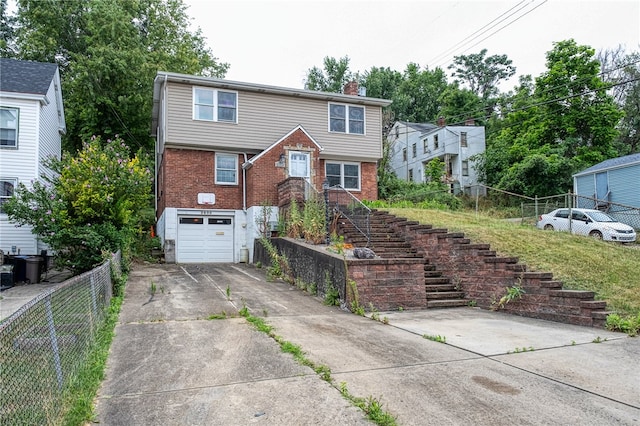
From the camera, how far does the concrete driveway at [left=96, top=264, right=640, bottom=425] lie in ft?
11.7

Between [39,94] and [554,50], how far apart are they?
31860mm

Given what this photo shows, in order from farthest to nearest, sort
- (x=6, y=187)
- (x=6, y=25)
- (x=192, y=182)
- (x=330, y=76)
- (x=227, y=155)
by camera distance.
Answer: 1. (x=330, y=76)
2. (x=6, y=25)
3. (x=227, y=155)
4. (x=192, y=182)
5. (x=6, y=187)

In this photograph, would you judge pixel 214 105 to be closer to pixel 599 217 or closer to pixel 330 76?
pixel 599 217

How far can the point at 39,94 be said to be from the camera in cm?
1667

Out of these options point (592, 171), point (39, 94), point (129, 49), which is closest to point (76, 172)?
point (39, 94)

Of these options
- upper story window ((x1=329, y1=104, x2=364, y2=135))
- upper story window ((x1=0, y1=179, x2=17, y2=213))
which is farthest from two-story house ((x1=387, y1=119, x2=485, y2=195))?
upper story window ((x1=0, y1=179, x2=17, y2=213))

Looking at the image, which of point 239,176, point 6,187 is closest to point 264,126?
point 239,176

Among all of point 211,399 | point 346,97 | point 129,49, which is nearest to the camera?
point 211,399

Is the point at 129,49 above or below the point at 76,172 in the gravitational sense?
above

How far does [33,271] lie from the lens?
42.7 ft

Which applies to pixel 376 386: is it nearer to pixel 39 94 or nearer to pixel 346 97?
pixel 346 97

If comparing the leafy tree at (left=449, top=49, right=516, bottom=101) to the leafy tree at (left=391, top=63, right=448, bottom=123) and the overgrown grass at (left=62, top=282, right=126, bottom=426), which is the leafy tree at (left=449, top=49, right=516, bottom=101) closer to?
the leafy tree at (left=391, top=63, right=448, bottom=123)

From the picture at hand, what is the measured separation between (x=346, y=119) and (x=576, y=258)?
1236 centimetres

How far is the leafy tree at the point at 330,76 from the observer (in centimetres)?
4528
